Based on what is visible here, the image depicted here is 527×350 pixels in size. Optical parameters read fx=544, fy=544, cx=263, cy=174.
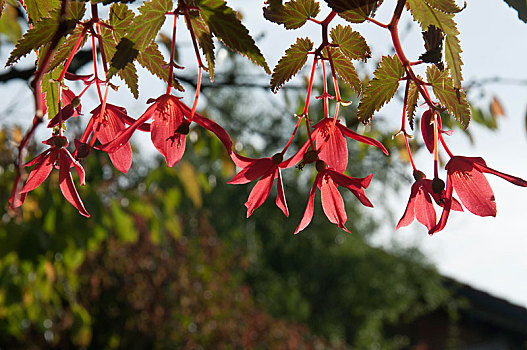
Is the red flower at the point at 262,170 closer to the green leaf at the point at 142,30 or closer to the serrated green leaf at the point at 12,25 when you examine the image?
the green leaf at the point at 142,30

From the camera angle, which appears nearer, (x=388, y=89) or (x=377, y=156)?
(x=388, y=89)

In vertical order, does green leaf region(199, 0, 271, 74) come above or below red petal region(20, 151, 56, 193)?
above

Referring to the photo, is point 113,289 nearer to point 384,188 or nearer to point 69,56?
point 69,56

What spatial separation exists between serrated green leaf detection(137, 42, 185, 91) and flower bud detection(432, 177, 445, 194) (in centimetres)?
19

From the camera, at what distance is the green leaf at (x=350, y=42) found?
0.39 meters

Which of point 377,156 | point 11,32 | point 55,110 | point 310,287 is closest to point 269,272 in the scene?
point 310,287

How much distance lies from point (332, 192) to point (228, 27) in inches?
5.2

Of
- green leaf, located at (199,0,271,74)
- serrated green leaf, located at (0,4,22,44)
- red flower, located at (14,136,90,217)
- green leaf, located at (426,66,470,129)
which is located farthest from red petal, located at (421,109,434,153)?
serrated green leaf, located at (0,4,22,44)

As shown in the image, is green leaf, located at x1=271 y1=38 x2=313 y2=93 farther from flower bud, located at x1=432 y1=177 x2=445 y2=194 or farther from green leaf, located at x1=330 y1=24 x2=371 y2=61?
flower bud, located at x1=432 y1=177 x2=445 y2=194

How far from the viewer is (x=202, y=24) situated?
355mm

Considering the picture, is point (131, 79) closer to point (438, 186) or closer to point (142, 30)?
point (142, 30)

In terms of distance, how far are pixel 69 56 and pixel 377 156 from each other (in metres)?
1.58

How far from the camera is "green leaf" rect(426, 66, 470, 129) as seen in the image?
1.22ft

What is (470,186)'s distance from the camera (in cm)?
36
